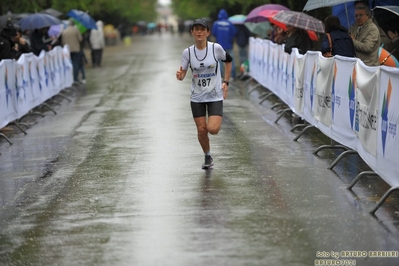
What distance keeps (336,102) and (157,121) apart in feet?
17.8

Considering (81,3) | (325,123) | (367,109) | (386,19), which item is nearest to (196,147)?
(325,123)

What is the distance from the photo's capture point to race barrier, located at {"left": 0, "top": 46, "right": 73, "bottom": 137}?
15.4 m

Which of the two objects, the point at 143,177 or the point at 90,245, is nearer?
the point at 90,245

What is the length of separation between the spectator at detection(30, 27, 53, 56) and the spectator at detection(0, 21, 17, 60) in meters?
5.60

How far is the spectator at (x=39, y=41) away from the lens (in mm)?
23688

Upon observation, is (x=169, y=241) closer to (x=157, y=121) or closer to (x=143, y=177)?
(x=143, y=177)

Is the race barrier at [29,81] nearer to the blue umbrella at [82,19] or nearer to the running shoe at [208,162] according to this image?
the blue umbrella at [82,19]

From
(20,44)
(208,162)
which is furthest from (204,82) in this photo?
(20,44)

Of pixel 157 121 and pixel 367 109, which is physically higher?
pixel 367 109

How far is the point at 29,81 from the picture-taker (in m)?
18.2

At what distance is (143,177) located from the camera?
10.5 m

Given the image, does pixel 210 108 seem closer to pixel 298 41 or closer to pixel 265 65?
pixel 298 41

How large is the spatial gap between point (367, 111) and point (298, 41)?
7515 millimetres

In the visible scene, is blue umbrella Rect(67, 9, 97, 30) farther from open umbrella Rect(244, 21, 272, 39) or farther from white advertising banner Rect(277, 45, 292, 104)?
white advertising banner Rect(277, 45, 292, 104)
